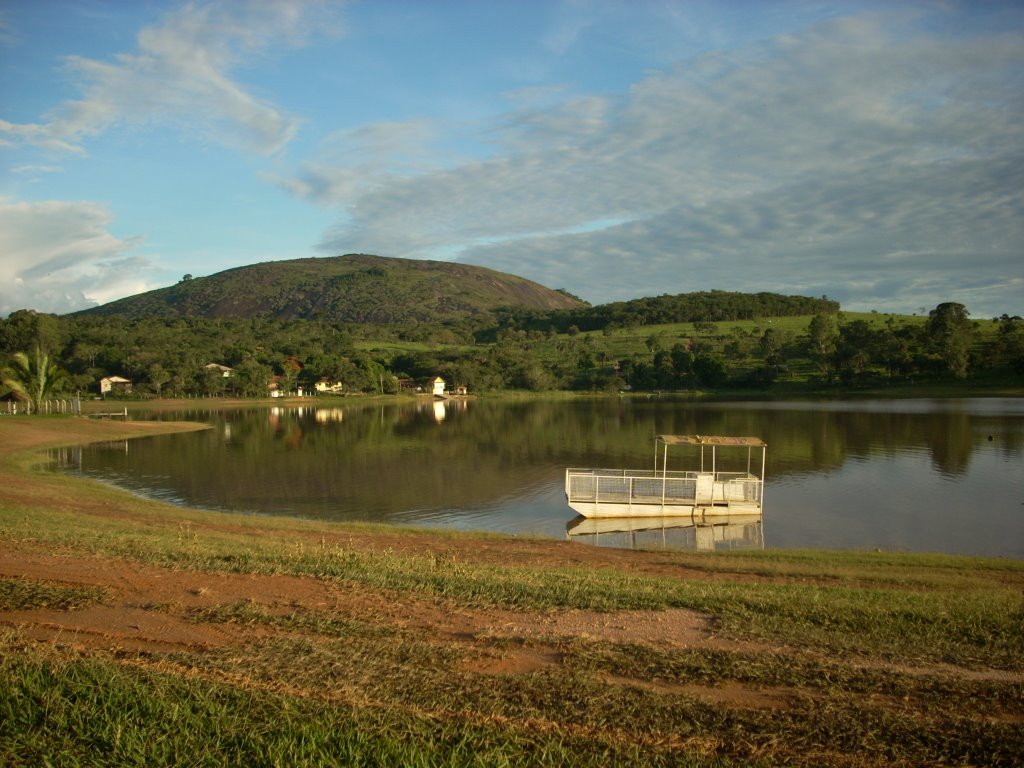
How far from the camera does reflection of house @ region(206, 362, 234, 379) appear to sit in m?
115

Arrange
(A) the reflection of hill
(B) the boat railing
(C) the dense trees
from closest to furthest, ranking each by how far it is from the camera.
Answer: (B) the boat railing < (A) the reflection of hill < (C) the dense trees

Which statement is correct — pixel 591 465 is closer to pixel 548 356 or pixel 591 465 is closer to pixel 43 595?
pixel 43 595

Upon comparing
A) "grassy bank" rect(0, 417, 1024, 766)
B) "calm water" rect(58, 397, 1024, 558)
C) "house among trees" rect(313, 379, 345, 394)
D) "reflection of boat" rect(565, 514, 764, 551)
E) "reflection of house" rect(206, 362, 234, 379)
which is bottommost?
"reflection of boat" rect(565, 514, 764, 551)

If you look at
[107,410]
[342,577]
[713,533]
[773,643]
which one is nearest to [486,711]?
[773,643]

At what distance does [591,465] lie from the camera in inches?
1454

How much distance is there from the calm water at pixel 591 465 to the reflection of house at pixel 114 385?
5233 cm

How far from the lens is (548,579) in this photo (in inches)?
471

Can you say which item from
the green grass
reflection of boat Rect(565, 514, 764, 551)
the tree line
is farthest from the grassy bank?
the tree line

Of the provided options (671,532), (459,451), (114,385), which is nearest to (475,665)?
(671,532)

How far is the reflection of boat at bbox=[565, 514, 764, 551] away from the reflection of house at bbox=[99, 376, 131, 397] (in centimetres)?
10146

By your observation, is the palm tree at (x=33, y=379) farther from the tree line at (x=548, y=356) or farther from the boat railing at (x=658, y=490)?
the boat railing at (x=658, y=490)

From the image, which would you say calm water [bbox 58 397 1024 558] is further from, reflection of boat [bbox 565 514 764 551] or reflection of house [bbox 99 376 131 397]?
reflection of house [bbox 99 376 131 397]

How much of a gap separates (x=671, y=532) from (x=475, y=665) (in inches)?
694

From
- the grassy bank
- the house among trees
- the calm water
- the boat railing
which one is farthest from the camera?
the house among trees
